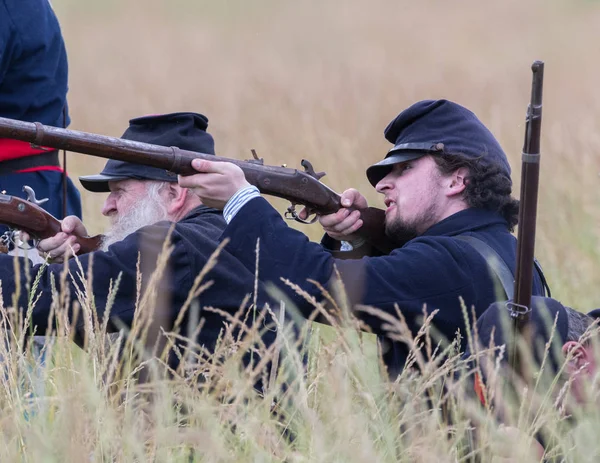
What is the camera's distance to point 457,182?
5.09 m

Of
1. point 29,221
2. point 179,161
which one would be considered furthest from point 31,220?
point 179,161

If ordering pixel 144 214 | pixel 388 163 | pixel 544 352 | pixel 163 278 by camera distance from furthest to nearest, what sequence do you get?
pixel 144 214 < pixel 388 163 < pixel 163 278 < pixel 544 352

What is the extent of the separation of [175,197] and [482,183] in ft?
4.46

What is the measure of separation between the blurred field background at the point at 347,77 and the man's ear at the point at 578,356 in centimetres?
341

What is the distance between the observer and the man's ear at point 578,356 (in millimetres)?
3797

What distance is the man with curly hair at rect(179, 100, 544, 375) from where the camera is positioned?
454 cm

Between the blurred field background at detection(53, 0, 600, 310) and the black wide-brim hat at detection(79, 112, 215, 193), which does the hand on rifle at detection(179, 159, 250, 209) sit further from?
the blurred field background at detection(53, 0, 600, 310)

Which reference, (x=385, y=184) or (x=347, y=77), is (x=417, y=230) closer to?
(x=385, y=184)

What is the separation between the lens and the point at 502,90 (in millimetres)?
12992

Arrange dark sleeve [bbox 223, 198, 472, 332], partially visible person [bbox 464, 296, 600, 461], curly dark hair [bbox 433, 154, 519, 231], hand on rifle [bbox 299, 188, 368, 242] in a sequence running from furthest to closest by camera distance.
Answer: hand on rifle [bbox 299, 188, 368, 242] → curly dark hair [bbox 433, 154, 519, 231] → dark sleeve [bbox 223, 198, 472, 332] → partially visible person [bbox 464, 296, 600, 461]

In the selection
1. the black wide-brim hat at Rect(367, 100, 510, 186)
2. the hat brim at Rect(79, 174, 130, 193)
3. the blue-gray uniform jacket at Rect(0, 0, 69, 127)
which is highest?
the blue-gray uniform jacket at Rect(0, 0, 69, 127)

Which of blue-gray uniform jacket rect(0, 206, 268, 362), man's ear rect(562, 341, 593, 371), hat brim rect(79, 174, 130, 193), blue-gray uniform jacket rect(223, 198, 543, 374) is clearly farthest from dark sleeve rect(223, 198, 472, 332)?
hat brim rect(79, 174, 130, 193)

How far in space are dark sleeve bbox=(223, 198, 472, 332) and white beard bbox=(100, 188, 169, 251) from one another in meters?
0.80

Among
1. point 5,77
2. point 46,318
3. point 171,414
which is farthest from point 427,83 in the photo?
point 171,414
